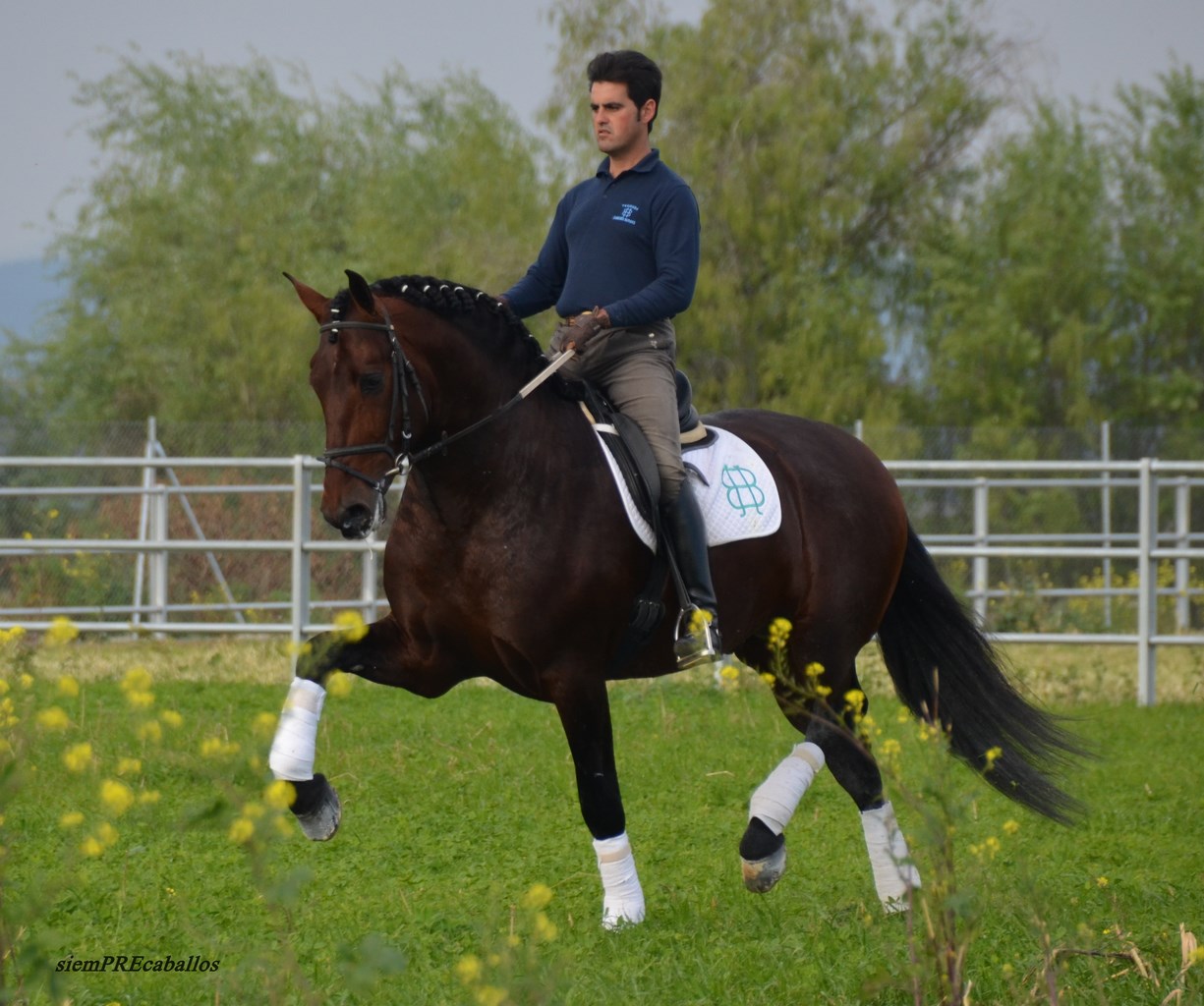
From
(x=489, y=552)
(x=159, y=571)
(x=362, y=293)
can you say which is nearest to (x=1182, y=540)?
(x=159, y=571)

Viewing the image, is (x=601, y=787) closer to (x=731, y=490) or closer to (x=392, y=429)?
(x=731, y=490)

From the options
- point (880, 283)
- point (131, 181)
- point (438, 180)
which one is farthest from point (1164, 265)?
point (131, 181)

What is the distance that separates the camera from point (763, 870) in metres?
5.02

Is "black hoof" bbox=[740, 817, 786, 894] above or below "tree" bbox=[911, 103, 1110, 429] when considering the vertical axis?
below

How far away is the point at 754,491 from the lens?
18.6 ft

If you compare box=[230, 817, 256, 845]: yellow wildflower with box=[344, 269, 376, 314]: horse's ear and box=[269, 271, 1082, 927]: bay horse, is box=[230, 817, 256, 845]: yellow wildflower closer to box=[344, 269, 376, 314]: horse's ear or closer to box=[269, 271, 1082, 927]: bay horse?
box=[269, 271, 1082, 927]: bay horse

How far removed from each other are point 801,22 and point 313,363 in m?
24.0

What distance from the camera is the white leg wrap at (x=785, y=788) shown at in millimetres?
5086

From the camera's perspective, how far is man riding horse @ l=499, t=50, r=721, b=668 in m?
5.23

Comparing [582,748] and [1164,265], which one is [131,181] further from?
[582,748]

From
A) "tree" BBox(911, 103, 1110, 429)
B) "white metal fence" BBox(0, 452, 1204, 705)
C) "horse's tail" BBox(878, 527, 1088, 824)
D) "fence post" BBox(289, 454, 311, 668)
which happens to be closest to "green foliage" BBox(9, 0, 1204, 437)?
"tree" BBox(911, 103, 1110, 429)

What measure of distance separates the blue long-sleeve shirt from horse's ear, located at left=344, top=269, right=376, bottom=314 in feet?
2.82

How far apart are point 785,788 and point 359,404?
193cm

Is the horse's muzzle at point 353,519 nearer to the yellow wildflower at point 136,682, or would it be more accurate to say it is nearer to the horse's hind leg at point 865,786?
the yellow wildflower at point 136,682
